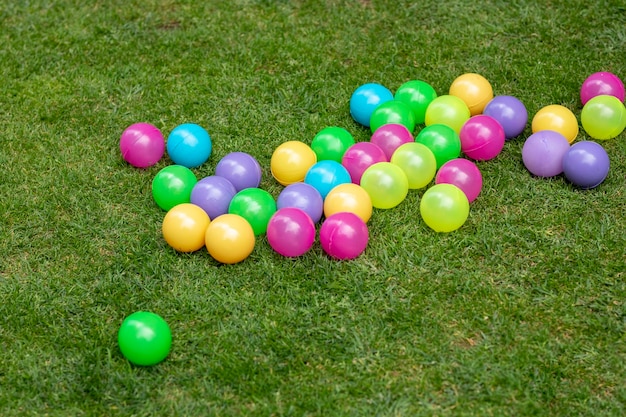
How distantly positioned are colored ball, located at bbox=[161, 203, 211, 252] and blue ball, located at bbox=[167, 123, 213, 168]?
0.60 meters

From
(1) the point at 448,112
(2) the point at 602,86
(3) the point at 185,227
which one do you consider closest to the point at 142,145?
(3) the point at 185,227

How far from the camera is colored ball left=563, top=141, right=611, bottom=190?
162 inches

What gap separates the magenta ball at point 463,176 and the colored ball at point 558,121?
0.64m

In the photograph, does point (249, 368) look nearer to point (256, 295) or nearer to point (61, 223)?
point (256, 295)

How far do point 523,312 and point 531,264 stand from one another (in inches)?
14.4

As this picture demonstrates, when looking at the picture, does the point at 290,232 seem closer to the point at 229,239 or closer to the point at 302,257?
the point at 302,257

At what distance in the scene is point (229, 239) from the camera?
370cm

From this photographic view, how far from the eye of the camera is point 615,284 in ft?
12.0

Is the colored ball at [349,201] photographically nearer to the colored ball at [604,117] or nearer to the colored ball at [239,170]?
the colored ball at [239,170]

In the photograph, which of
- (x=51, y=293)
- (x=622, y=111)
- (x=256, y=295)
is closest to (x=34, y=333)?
(x=51, y=293)

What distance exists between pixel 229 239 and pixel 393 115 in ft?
4.63

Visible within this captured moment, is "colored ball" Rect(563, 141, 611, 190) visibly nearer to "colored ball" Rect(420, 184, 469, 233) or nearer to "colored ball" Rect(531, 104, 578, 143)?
"colored ball" Rect(531, 104, 578, 143)

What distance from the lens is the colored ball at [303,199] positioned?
394 centimetres

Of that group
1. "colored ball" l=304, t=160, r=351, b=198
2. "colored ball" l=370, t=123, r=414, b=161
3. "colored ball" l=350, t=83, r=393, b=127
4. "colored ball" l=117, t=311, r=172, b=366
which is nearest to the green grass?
"colored ball" l=117, t=311, r=172, b=366
